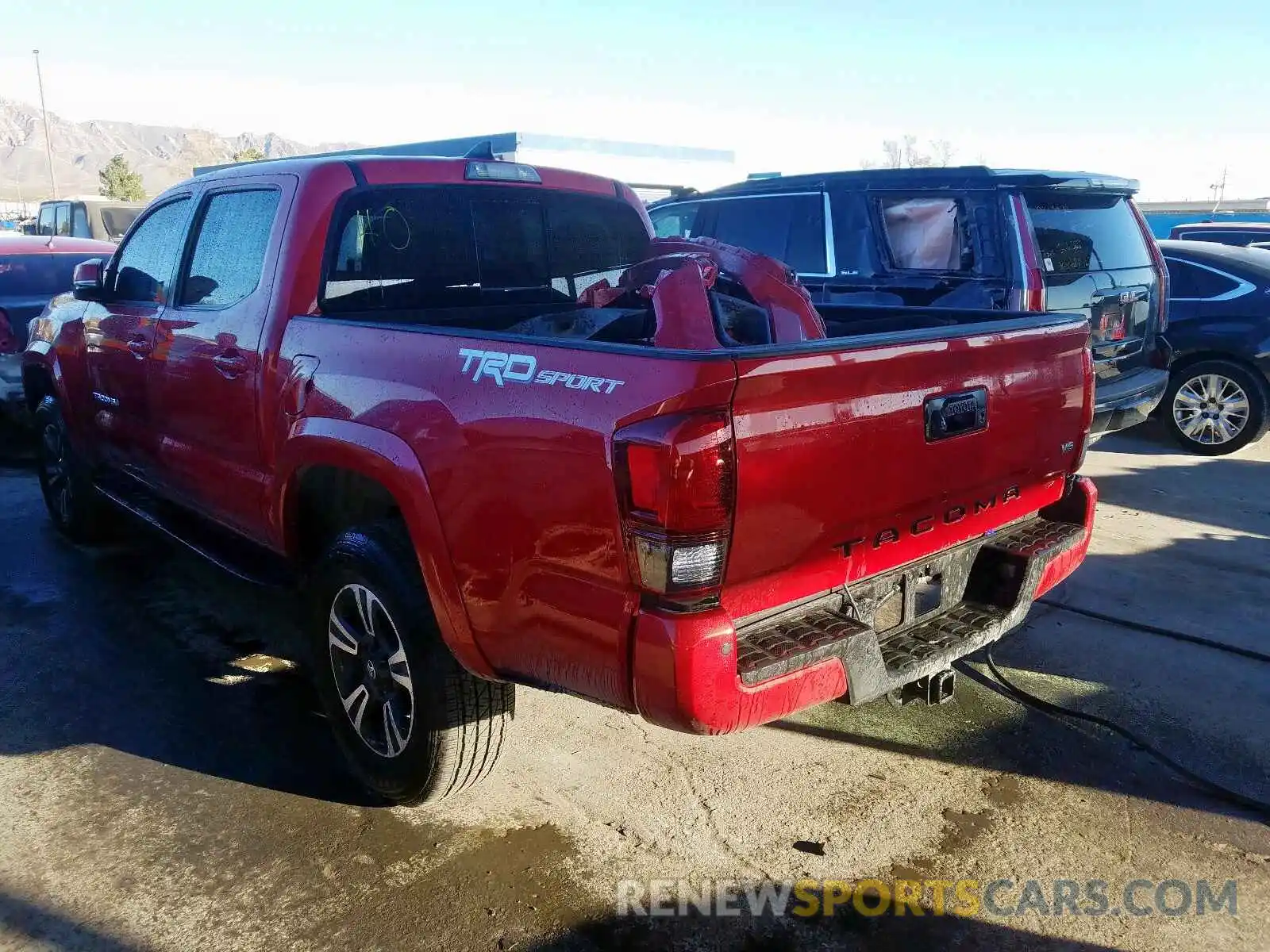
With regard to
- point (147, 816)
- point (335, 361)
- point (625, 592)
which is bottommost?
point (147, 816)

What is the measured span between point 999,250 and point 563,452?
14.8ft

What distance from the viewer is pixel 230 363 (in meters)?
3.53

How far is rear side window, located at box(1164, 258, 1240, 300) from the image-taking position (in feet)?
26.5

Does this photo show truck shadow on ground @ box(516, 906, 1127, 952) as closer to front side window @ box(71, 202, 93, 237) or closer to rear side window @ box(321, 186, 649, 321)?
rear side window @ box(321, 186, 649, 321)

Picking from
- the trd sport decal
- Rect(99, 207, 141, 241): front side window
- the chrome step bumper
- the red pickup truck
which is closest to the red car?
the red pickup truck

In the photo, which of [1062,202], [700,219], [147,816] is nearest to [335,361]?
[147,816]

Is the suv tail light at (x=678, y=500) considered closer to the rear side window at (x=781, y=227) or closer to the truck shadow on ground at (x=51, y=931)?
the truck shadow on ground at (x=51, y=931)

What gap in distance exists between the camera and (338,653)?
3.20 m

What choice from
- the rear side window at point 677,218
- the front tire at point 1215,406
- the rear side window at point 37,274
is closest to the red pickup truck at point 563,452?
the rear side window at point 677,218

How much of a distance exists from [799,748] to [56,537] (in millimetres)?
4820

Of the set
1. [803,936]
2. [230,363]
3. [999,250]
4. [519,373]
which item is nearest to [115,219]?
[230,363]

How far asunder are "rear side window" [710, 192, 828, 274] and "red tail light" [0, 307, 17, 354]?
5.68 m

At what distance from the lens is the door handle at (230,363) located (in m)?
3.46

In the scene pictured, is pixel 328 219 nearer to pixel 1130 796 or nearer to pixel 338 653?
pixel 338 653
